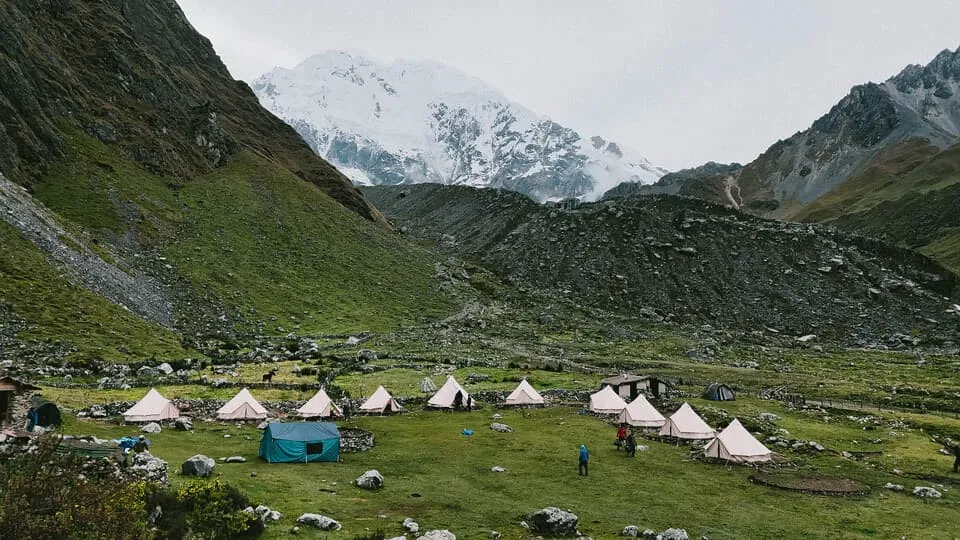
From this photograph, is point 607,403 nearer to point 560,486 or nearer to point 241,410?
point 560,486

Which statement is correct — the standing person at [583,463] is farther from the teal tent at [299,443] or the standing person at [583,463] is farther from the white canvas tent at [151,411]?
the white canvas tent at [151,411]

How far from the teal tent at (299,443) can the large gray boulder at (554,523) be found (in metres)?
15.4

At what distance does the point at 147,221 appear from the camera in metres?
110

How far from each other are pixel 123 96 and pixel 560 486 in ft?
463

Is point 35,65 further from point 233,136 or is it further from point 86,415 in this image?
point 86,415

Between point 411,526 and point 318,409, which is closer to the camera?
point 411,526

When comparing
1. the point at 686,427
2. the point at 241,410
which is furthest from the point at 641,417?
the point at 241,410

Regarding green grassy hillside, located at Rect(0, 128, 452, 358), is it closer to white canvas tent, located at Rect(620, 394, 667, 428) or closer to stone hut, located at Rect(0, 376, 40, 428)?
stone hut, located at Rect(0, 376, 40, 428)

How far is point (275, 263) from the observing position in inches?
4724

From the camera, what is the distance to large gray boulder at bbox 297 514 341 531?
22625 mm

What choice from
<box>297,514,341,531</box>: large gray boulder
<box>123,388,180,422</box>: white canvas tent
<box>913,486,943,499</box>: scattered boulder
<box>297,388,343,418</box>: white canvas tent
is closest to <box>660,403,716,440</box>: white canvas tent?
<box>913,486,943,499</box>: scattered boulder

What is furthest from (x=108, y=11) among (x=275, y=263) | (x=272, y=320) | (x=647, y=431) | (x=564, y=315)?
(x=647, y=431)

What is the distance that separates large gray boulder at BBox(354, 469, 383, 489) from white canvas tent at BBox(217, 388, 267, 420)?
20.1 meters

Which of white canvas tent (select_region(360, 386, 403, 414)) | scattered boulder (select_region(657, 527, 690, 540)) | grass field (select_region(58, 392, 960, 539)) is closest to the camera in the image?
scattered boulder (select_region(657, 527, 690, 540))
